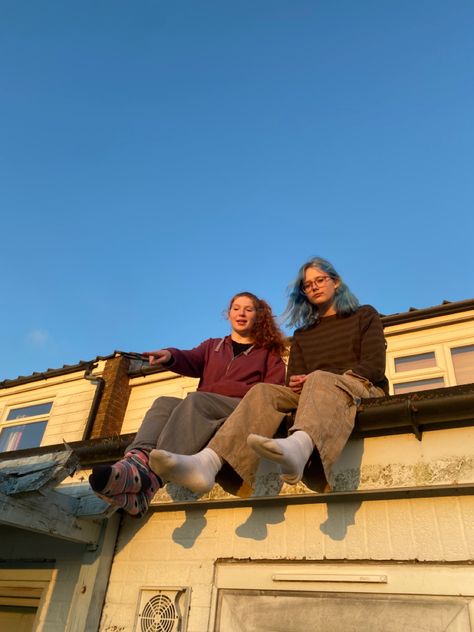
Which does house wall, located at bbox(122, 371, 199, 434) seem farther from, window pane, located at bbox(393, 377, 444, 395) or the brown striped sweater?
the brown striped sweater

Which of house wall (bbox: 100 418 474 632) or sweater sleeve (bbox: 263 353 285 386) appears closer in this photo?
house wall (bbox: 100 418 474 632)

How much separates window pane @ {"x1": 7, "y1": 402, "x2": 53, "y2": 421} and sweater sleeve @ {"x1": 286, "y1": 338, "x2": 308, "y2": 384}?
8.48 meters

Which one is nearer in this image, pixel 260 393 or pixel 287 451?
pixel 287 451

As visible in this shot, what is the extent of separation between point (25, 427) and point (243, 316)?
8812 mm

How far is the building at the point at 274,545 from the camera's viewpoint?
2.48 m

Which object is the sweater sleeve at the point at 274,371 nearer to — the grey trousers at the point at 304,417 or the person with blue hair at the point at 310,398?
the person with blue hair at the point at 310,398

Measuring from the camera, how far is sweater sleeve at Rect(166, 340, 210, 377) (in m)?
3.26

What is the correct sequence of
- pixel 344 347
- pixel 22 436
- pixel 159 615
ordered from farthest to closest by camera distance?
pixel 22 436 → pixel 344 347 → pixel 159 615

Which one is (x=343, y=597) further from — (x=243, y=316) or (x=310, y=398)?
(x=243, y=316)

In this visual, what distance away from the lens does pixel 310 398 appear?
2.44 meters

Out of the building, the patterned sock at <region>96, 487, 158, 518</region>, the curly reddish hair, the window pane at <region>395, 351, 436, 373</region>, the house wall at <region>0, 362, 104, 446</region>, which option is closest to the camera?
the patterned sock at <region>96, 487, 158, 518</region>

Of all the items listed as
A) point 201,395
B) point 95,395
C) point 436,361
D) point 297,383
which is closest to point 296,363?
point 297,383

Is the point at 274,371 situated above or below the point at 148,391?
below

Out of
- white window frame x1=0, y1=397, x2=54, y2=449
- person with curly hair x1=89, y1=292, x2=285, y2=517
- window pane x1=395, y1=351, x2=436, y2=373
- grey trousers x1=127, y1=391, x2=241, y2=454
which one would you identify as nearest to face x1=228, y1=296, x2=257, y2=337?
person with curly hair x1=89, y1=292, x2=285, y2=517
